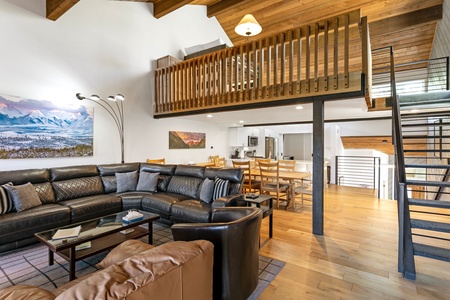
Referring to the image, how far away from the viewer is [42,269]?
95.7 inches

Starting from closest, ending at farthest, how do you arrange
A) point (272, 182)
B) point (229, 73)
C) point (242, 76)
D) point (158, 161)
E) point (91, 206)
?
point (91, 206) < point (242, 76) < point (229, 73) < point (272, 182) < point (158, 161)

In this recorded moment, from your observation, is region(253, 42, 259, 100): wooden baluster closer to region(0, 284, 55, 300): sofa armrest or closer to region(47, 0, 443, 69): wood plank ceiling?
region(47, 0, 443, 69): wood plank ceiling

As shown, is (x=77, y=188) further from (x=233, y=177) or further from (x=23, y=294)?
(x=23, y=294)

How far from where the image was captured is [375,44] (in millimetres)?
6176

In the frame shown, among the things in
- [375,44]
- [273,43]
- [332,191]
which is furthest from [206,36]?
[332,191]

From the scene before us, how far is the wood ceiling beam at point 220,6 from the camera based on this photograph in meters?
5.99

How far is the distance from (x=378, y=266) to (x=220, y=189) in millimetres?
2175

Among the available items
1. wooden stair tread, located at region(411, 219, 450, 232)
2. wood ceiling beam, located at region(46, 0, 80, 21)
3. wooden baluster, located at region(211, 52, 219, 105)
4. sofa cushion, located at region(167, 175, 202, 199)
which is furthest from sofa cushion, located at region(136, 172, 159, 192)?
wooden stair tread, located at region(411, 219, 450, 232)

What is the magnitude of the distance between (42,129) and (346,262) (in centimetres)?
501

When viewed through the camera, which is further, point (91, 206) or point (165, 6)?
point (165, 6)

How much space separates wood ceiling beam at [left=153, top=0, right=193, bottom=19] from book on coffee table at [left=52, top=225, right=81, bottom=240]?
4.69 meters

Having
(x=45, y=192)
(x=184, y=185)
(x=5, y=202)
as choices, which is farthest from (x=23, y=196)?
(x=184, y=185)

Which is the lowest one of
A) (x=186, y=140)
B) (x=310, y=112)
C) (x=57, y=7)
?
(x=186, y=140)

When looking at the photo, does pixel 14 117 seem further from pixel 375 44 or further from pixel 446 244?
pixel 375 44
